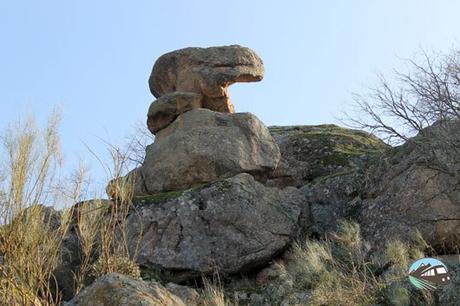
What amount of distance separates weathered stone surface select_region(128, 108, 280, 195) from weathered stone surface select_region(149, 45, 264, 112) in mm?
896

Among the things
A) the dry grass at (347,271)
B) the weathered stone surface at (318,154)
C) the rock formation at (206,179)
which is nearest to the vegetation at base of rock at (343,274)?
the dry grass at (347,271)

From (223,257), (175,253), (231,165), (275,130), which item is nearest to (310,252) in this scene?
(223,257)

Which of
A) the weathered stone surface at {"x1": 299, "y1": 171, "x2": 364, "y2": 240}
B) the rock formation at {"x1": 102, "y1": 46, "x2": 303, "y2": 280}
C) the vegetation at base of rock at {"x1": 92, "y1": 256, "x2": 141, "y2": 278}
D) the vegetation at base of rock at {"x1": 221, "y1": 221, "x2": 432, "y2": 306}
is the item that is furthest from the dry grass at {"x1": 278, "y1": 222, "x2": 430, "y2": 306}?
the vegetation at base of rock at {"x1": 92, "y1": 256, "x2": 141, "y2": 278}

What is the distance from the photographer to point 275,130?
18.0m

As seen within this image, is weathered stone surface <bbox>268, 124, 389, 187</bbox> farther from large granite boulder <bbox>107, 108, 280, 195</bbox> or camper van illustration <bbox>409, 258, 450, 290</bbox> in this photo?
camper van illustration <bbox>409, 258, 450, 290</bbox>

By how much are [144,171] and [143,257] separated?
125 inches

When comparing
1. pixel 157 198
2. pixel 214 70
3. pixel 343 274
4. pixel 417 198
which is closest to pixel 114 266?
pixel 343 274

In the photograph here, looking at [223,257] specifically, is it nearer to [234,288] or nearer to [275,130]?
[234,288]

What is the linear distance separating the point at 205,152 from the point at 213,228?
7.82 feet

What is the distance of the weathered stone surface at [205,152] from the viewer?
1213cm

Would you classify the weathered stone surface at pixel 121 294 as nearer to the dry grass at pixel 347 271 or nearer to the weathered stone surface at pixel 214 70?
the dry grass at pixel 347 271

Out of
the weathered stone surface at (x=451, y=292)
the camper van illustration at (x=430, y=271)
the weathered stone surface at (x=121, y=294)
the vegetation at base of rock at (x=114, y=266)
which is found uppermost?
the vegetation at base of rock at (x=114, y=266)

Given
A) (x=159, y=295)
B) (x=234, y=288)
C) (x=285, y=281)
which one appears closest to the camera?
(x=159, y=295)

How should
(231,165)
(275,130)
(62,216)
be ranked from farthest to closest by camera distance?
(275,130)
(231,165)
(62,216)
